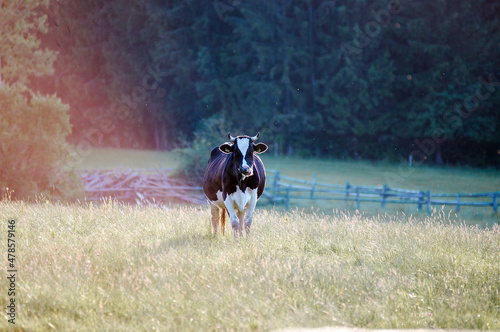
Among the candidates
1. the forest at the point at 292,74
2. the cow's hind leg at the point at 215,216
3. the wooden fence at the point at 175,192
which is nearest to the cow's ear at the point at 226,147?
the cow's hind leg at the point at 215,216

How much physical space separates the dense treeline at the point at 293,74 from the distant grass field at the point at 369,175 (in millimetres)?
2674

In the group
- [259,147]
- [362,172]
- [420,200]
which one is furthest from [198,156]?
[259,147]

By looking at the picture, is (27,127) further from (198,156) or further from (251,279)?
(251,279)

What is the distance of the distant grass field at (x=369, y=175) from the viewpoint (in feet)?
79.0

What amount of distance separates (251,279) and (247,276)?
0.34ft

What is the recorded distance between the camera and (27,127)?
1541cm

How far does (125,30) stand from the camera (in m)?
49.1

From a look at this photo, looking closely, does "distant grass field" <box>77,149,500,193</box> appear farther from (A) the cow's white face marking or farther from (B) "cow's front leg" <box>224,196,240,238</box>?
(A) the cow's white face marking

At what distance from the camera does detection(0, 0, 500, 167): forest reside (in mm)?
38594

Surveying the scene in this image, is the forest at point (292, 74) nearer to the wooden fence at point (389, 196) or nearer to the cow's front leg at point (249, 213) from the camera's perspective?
the wooden fence at point (389, 196)

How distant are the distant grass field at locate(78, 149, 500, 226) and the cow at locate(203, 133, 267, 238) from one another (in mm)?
14089

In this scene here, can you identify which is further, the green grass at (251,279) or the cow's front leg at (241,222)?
the cow's front leg at (241,222)

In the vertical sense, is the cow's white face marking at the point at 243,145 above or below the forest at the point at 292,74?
below

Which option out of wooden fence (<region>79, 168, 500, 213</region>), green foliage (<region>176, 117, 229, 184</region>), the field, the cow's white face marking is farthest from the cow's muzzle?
green foliage (<region>176, 117, 229, 184</region>)
